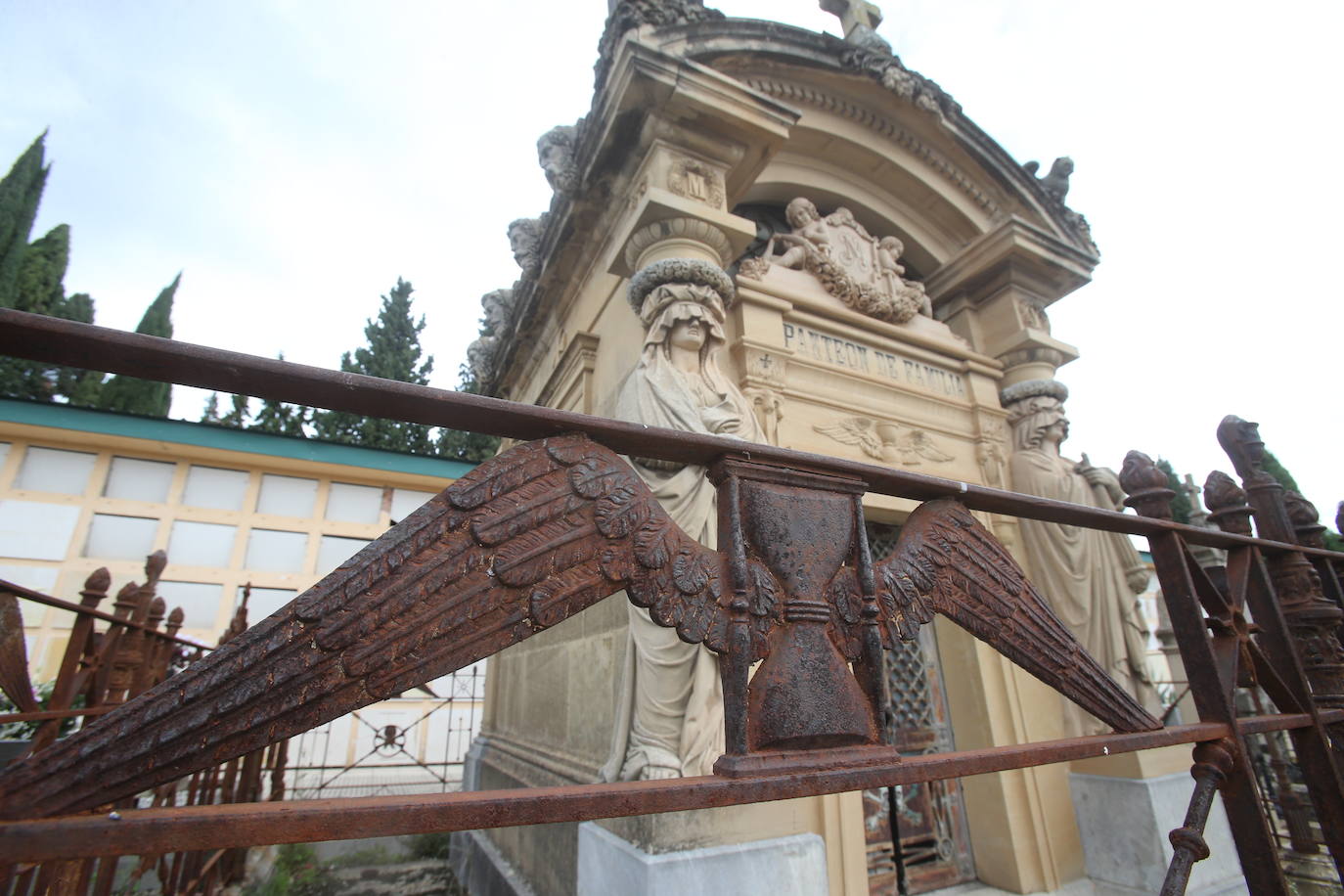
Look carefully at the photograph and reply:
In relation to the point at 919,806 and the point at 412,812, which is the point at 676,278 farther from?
the point at 919,806

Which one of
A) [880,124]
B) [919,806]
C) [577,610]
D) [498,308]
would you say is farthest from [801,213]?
[577,610]

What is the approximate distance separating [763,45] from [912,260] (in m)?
2.16

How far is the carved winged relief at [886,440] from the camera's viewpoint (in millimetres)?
3656

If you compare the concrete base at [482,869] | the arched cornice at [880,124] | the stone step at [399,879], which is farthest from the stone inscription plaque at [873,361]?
the stone step at [399,879]

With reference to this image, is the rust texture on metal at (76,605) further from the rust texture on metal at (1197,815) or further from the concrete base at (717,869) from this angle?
the rust texture on metal at (1197,815)

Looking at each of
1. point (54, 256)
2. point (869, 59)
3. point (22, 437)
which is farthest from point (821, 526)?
point (54, 256)

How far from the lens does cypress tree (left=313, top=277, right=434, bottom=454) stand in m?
17.2

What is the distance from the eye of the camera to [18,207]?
18625 millimetres

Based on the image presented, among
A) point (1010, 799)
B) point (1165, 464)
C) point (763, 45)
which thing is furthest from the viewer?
point (1165, 464)

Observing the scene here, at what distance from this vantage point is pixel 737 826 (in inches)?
89.1

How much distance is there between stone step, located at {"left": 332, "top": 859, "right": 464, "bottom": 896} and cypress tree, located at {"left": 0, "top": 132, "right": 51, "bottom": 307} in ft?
66.9

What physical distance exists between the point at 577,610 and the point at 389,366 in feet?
69.8

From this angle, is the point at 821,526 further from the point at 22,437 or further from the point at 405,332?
the point at 405,332

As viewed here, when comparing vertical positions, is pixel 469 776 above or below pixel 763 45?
below
